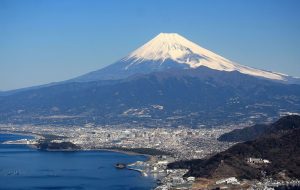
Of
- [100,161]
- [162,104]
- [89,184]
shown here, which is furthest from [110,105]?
[89,184]

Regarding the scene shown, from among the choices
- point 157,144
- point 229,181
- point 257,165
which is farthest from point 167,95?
point 229,181

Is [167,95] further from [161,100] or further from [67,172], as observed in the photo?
[67,172]

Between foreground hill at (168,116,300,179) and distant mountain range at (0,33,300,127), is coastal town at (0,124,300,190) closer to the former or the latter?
foreground hill at (168,116,300,179)

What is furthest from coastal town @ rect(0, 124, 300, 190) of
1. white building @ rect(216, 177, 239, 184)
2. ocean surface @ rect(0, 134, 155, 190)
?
ocean surface @ rect(0, 134, 155, 190)

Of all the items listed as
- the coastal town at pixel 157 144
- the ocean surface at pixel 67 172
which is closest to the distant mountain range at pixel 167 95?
the coastal town at pixel 157 144

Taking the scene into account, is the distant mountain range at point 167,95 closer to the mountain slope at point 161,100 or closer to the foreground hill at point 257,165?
the mountain slope at point 161,100

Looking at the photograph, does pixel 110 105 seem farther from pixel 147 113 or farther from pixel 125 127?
pixel 125 127

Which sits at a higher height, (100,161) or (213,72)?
(213,72)
